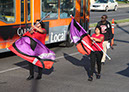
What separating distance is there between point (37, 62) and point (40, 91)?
1.06 meters

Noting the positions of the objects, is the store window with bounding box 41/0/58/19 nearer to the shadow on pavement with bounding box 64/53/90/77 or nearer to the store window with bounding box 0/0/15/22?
the store window with bounding box 0/0/15/22

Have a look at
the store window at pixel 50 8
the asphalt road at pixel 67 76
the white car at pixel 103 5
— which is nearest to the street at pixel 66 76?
the asphalt road at pixel 67 76

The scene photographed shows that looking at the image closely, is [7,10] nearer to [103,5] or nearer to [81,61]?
[81,61]

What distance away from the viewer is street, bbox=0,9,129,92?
7535 millimetres

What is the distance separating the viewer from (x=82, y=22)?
15.2 m

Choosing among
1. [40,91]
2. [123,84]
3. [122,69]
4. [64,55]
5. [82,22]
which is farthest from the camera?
[82,22]

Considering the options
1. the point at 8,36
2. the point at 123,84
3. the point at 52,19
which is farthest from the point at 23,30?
the point at 123,84

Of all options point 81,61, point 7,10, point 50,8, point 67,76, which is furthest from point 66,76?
point 50,8

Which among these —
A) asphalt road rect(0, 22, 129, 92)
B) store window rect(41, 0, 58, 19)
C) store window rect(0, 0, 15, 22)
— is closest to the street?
asphalt road rect(0, 22, 129, 92)

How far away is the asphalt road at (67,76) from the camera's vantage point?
24.7 feet

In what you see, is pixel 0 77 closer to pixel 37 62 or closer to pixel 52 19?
pixel 37 62

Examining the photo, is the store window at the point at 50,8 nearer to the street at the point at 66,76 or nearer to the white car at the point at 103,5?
the street at the point at 66,76

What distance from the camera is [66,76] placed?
8781 mm

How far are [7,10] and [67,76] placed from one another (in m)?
3.44
